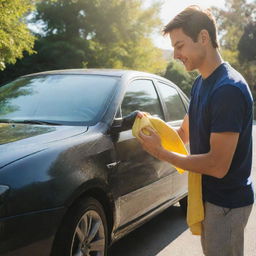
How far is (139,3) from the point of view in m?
24.7

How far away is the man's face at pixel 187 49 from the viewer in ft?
6.76

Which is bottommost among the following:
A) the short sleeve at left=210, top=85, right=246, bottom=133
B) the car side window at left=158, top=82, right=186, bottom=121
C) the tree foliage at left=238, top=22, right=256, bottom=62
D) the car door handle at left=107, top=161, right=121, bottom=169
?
the tree foliage at left=238, top=22, right=256, bottom=62

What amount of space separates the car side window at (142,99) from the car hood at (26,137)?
71cm

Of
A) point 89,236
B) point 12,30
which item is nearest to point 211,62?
point 89,236

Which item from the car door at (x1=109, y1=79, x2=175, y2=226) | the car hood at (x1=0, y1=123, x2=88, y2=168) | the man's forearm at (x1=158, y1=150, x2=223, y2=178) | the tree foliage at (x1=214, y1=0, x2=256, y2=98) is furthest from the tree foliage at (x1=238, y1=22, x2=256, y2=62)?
the man's forearm at (x1=158, y1=150, x2=223, y2=178)

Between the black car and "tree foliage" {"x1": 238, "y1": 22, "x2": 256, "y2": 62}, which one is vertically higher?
the black car

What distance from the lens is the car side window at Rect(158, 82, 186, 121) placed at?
15.3ft

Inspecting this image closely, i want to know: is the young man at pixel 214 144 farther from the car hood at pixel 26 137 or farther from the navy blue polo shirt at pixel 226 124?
the car hood at pixel 26 137

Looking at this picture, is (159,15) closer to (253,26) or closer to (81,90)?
(253,26)

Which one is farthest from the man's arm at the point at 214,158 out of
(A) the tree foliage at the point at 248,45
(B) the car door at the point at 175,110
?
(A) the tree foliage at the point at 248,45

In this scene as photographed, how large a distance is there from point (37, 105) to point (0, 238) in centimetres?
163

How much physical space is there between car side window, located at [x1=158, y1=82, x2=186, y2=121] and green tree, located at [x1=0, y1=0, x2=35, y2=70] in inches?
222

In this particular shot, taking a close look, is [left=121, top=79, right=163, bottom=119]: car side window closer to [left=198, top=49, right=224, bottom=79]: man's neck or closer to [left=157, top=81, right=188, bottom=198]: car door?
[left=157, top=81, right=188, bottom=198]: car door

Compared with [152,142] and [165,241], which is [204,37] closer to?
[152,142]
